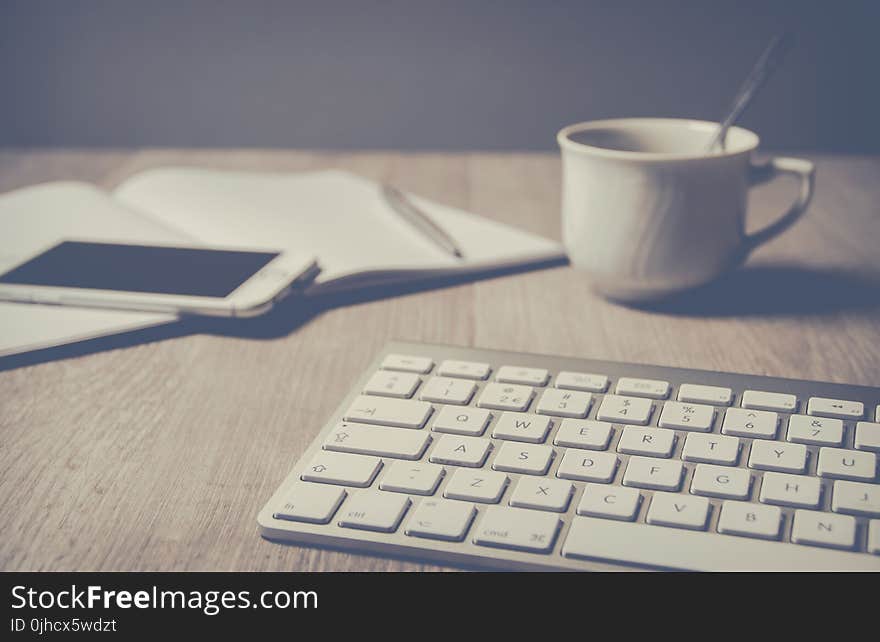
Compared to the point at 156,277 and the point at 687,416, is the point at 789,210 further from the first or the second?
the point at 156,277

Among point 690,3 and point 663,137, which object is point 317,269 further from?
point 690,3

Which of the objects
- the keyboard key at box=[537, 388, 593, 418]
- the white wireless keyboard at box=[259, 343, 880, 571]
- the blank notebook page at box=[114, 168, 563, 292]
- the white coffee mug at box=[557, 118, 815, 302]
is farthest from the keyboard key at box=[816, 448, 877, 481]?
the blank notebook page at box=[114, 168, 563, 292]

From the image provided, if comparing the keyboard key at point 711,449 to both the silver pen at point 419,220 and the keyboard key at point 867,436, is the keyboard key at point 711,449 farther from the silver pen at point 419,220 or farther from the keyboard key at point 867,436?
the silver pen at point 419,220

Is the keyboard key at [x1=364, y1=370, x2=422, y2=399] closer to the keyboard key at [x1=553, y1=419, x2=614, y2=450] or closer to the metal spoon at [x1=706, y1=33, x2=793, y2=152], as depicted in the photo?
the keyboard key at [x1=553, y1=419, x2=614, y2=450]

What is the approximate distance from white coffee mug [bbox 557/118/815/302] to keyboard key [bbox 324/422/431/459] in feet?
0.73

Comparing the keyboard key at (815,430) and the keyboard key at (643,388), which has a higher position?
the keyboard key at (815,430)

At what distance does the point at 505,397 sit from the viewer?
0.43m

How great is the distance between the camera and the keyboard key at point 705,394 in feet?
1.37

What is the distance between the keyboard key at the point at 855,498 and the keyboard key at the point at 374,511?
0.17m

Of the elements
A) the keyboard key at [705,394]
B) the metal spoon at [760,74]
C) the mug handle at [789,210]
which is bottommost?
the keyboard key at [705,394]

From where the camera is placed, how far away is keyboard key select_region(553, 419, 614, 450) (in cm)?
38

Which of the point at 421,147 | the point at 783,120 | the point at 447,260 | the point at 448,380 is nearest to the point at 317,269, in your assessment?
→ the point at 447,260

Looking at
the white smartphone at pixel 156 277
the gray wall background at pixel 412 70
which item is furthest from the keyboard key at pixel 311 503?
the gray wall background at pixel 412 70
